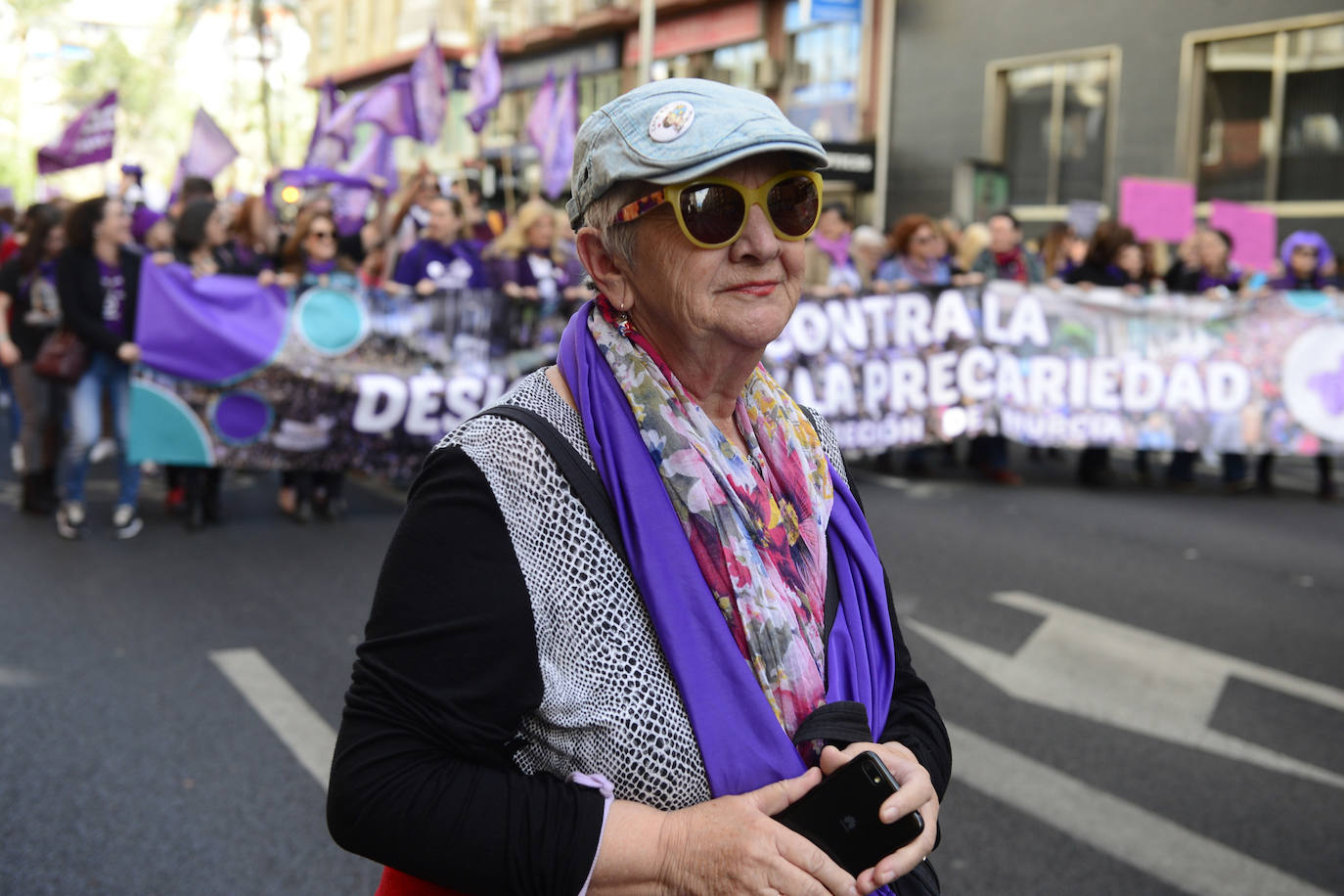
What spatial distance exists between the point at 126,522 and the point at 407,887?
7.73 metres

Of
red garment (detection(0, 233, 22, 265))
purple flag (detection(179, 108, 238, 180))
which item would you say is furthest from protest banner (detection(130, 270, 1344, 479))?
purple flag (detection(179, 108, 238, 180))

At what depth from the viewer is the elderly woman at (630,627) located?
5.37ft

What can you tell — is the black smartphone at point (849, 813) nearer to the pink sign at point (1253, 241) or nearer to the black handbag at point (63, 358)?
the black handbag at point (63, 358)

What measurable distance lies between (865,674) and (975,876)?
7.87ft

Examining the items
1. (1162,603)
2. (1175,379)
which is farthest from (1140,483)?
(1162,603)

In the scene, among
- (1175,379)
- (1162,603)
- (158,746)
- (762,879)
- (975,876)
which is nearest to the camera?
(762,879)

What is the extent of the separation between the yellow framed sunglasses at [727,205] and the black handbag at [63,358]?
8027 millimetres

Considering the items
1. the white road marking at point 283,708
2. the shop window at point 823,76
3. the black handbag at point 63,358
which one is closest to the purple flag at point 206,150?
the black handbag at point 63,358

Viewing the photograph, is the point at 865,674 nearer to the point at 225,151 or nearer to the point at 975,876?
the point at 975,876

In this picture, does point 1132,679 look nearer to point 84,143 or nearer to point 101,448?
point 101,448

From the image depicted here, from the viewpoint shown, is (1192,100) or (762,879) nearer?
(762,879)

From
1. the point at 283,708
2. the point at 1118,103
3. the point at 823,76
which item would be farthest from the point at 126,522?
the point at 823,76

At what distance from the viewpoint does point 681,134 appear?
5.65ft

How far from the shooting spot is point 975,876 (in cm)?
401
